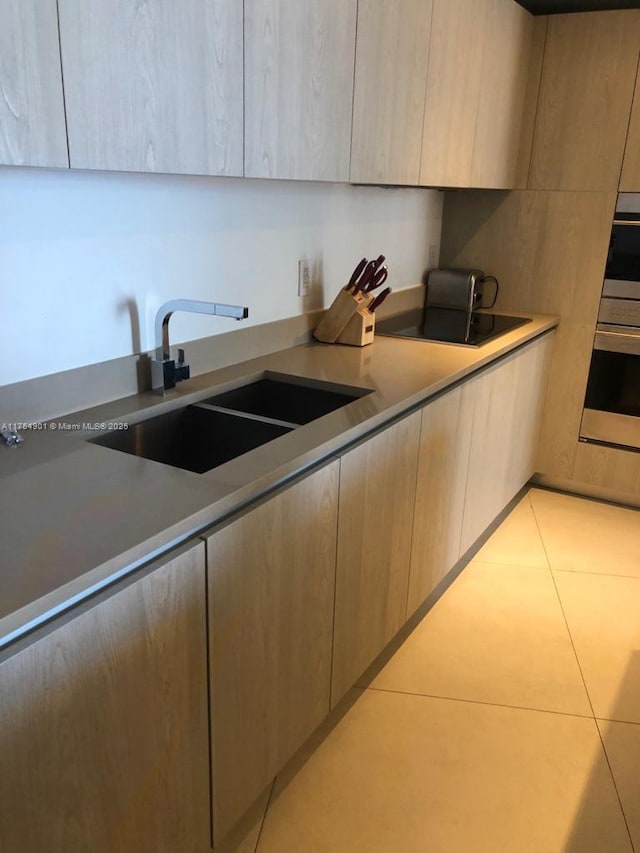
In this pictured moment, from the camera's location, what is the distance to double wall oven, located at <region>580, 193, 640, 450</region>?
3.08 meters

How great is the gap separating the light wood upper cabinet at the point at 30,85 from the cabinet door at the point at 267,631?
70 centimetres

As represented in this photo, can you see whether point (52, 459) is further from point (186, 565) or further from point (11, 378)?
point (186, 565)

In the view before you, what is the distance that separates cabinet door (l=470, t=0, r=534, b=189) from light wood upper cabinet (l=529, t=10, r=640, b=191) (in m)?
0.11

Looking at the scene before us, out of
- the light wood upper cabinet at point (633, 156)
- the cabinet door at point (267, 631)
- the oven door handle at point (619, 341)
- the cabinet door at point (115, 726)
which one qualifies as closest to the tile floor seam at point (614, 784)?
the cabinet door at point (267, 631)

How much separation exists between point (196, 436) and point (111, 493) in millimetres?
617

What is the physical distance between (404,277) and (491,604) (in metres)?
1.49

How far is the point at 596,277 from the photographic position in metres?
3.20

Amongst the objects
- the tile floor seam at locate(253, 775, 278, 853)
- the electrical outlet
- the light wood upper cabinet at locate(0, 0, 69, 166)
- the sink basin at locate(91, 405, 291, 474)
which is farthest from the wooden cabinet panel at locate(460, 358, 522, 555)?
the light wood upper cabinet at locate(0, 0, 69, 166)

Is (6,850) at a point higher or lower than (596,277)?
lower

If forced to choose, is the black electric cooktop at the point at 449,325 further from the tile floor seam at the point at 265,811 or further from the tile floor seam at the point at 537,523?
the tile floor seam at the point at 265,811

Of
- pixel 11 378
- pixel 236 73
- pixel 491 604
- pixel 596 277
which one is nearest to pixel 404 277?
pixel 596 277

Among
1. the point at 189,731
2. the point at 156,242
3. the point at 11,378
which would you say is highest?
the point at 156,242

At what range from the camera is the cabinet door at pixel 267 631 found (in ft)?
4.35

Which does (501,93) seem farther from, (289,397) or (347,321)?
(289,397)
